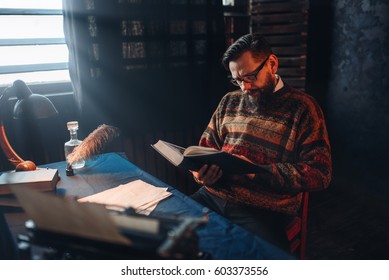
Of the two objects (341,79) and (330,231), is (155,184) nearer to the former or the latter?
(330,231)

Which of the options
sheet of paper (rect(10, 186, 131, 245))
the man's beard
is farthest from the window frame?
sheet of paper (rect(10, 186, 131, 245))

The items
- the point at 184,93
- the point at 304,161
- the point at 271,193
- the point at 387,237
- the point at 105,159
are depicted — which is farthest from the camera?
the point at 184,93

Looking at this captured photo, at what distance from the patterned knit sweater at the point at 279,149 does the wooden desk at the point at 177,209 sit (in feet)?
1.20

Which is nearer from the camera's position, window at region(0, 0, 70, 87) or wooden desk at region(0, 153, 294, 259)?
wooden desk at region(0, 153, 294, 259)

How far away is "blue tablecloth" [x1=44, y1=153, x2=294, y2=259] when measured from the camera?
1220 mm

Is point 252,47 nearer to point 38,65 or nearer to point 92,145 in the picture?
point 92,145

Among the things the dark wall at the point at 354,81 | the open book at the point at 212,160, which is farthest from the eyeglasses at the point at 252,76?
the dark wall at the point at 354,81

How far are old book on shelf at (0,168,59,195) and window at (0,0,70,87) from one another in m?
1.41

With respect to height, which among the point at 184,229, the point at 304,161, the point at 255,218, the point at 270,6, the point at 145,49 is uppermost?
the point at 270,6

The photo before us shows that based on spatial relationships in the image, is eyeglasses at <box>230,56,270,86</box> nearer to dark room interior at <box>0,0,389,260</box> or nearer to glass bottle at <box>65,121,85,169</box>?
glass bottle at <box>65,121,85,169</box>

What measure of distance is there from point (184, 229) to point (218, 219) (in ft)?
2.02

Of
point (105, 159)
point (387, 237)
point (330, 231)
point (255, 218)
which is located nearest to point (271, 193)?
point (255, 218)

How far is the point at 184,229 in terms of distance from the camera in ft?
2.78

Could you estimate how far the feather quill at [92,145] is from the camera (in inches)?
79.6
